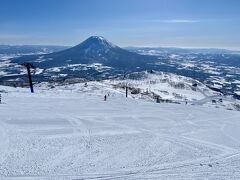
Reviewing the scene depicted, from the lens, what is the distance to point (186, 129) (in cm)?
3031

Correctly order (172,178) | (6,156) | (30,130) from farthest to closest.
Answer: (30,130) < (6,156) < (172,178)

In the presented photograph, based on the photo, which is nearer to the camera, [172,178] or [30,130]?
[172,178]

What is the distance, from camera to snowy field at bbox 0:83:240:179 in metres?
19.3

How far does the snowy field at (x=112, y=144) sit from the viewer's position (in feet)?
63.2

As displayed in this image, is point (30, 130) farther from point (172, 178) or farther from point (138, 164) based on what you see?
point (172, 178)

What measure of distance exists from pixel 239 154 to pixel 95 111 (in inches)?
659

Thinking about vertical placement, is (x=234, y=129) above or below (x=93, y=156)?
below

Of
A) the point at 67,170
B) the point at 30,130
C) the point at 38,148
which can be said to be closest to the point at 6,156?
the point at 38,148

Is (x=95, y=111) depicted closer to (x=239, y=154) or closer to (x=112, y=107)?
(x=112, y=107)

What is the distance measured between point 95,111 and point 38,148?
13781 mm

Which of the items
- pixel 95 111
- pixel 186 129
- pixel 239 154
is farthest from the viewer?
pixel 95 111

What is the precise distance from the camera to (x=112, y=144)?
24141 mm

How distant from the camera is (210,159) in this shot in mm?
22359

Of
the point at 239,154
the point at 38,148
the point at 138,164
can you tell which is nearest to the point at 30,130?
the point at 38,148
